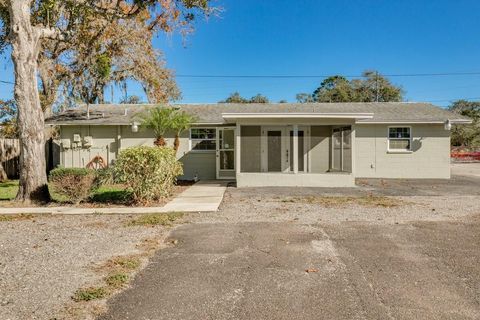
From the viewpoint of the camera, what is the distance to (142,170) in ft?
30.1

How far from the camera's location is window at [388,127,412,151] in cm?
1683

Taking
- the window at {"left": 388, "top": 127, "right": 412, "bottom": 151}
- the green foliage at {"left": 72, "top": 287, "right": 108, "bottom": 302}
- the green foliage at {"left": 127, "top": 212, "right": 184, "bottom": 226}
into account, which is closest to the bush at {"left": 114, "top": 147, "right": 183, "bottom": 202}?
the green foliage at {"left": 127, "top": 212, "right": 184, "bottom": 226}

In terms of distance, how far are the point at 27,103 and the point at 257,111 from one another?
33.9 feet

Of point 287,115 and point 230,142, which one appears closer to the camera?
point 287,115

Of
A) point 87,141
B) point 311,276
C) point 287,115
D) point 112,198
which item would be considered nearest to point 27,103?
point 112,198

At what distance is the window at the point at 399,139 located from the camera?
1683 cm

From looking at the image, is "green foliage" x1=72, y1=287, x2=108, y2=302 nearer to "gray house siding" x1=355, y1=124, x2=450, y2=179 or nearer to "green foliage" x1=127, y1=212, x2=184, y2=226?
"green foliage" x1=127, y1=212, x2=184, y2=226

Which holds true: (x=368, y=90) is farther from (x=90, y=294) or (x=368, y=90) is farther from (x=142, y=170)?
(x=90, y=294)

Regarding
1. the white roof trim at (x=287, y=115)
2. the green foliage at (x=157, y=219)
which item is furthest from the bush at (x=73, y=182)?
the white roof trim at (x=287, y=115)

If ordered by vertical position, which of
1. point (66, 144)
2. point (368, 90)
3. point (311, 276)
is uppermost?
point (368, 90)

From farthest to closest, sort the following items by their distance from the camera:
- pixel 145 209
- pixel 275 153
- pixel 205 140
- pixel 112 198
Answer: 1. pixel 205 140
2. pixel 275 153
3. pixel 112 198
4. pixel 145 209

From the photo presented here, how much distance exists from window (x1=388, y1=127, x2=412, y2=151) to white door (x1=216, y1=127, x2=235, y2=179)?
23.4 ft

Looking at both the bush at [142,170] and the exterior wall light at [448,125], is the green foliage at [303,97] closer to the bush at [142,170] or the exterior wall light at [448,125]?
the exterior wall light at [448,125]

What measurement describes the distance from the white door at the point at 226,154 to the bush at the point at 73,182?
7.32 metres
